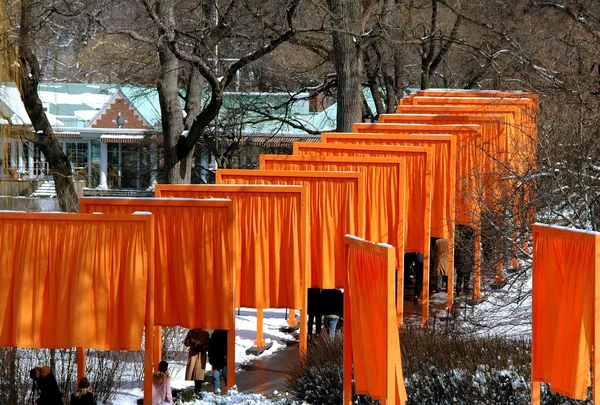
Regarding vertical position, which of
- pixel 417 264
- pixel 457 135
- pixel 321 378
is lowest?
pixel 321 378

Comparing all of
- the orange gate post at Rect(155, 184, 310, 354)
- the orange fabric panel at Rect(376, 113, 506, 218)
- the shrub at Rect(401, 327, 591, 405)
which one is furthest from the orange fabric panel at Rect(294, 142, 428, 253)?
the shrub at Rect(401, 327, 591, 405)

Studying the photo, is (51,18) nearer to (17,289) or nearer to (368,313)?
(17,289)

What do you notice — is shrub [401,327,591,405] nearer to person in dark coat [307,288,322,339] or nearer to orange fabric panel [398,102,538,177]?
person in dark coat [307,288,322,339]

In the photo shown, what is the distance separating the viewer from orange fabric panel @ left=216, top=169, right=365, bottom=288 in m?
15.9

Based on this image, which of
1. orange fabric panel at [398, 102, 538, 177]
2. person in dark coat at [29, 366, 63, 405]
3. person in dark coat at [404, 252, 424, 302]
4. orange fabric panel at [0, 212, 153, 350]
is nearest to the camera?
person in dark coat at [29, 366, 63, 405]

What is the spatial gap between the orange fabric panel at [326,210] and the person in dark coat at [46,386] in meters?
4.88

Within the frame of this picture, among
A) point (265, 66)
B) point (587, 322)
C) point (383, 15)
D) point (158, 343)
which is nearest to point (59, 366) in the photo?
point (158, 343)

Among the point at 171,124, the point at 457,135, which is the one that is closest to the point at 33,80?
the point at 171,124

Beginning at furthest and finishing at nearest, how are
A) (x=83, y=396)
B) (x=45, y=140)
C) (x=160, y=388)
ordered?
(x=45, y=140) < (x=160, y=388) < (x=83, y=396)

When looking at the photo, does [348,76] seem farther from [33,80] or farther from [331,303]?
[331,303]

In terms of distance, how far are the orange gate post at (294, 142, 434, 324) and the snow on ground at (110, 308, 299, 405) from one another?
106 inches

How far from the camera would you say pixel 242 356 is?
16.3 meters

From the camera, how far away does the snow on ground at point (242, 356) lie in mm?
11801

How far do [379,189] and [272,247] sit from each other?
2.84 meters
